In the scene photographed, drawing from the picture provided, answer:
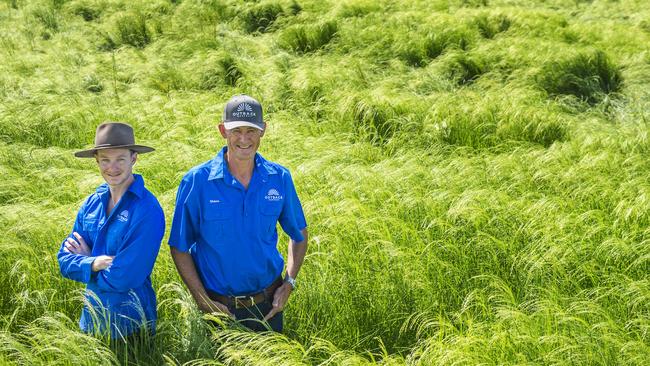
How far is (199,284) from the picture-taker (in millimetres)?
2822

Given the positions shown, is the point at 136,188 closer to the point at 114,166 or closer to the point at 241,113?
the point at 114,166

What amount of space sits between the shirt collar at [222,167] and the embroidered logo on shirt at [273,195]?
3.0 inches

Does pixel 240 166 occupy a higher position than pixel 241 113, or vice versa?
pixel 241 113

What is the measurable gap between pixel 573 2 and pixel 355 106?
7.80 meters

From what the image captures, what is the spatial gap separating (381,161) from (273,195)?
2987mm

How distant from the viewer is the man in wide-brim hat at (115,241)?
2652mm

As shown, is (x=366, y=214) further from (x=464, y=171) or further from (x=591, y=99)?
(x=591, y=99)

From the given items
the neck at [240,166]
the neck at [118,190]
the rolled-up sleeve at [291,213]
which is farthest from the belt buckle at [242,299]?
the neck at [118,190]

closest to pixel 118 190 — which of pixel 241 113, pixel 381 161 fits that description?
pixel 241 113

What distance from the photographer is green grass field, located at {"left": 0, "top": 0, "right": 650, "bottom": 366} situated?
3.17 meters

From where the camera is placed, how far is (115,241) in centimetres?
269

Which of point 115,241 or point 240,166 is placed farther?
point 240,166

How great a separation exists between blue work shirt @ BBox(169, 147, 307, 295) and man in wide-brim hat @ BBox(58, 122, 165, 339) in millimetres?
145

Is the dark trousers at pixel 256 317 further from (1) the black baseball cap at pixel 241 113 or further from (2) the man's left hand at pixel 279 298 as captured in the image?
(1) the black baseball cap at pixel 241 113
